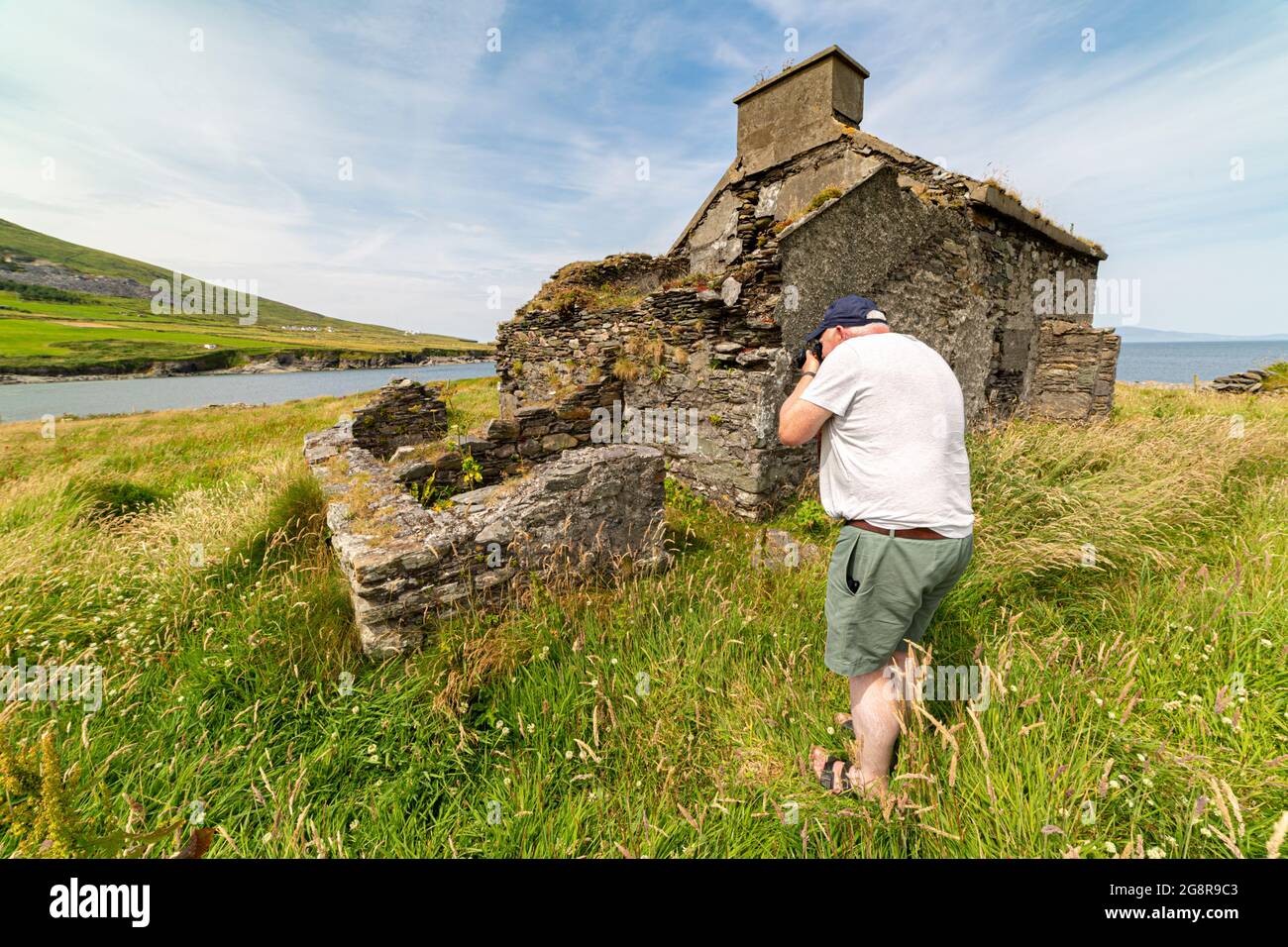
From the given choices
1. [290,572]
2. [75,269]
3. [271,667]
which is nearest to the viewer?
[271,667]

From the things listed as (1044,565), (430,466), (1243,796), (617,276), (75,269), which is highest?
(75,269)

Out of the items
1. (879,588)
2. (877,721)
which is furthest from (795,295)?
(877,721)

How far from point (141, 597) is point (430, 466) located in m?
2.66

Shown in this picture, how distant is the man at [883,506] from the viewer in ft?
6.77

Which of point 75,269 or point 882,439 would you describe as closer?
point 882,439

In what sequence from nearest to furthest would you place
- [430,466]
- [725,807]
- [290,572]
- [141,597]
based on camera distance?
1. [725,807]
2. [141,597]
3. [290,572]
4. [430,466]

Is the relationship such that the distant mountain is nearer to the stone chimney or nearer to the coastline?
the coastline

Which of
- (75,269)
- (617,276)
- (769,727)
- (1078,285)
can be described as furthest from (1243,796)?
(75,269)

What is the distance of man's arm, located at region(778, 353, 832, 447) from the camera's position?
2258mm

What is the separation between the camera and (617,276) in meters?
11.4

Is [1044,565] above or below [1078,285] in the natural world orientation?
below

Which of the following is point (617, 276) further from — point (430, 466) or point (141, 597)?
point (141, 597)

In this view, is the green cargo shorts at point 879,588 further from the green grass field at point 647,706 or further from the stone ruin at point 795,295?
the stone ruin at point 795,295

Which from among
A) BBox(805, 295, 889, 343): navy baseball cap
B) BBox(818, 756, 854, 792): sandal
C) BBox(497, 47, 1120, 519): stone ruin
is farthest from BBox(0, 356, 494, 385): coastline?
BBox(818, 756, 854, 792): sandal
